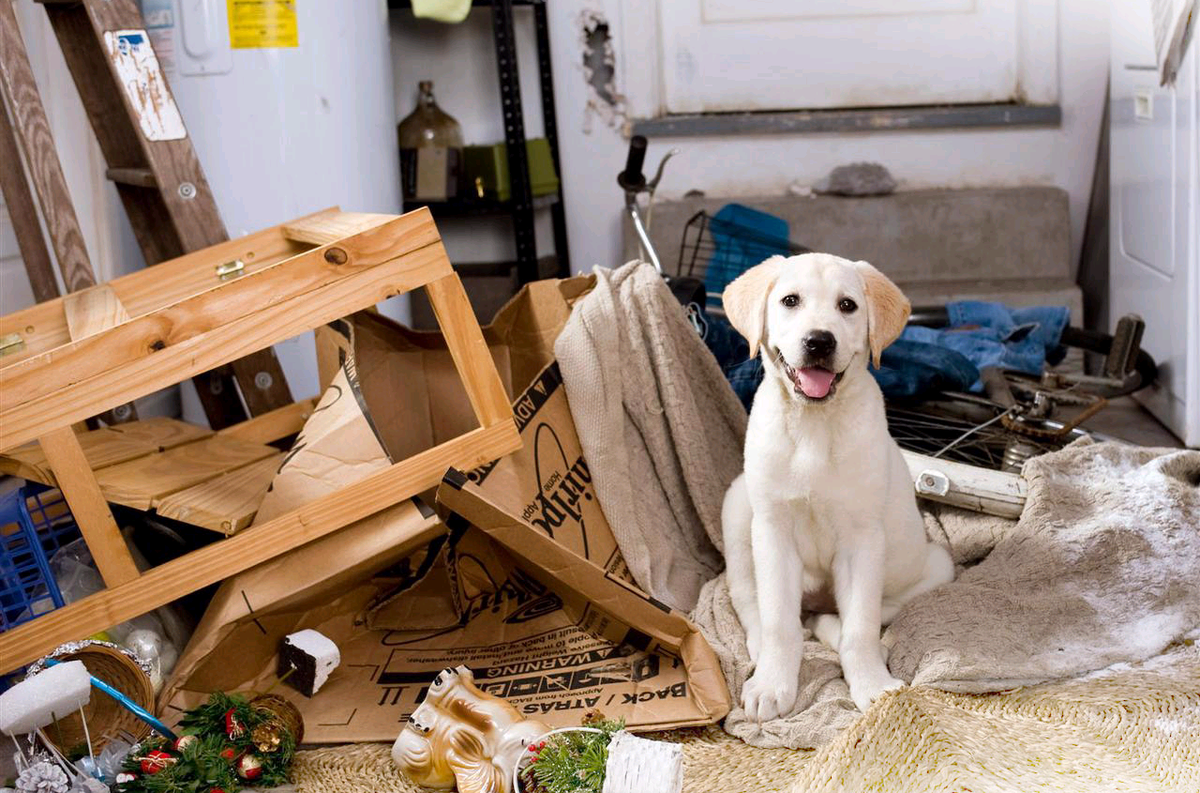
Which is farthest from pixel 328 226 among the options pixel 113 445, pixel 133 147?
pixel 133 147

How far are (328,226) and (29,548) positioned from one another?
78 cm

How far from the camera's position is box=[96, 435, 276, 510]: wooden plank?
1.85 metres

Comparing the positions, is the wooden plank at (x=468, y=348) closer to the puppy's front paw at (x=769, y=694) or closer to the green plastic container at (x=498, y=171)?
the puppy's front paw at (x=769, y=694)

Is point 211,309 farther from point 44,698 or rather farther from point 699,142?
point 699,142

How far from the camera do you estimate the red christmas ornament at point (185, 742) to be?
1538mm

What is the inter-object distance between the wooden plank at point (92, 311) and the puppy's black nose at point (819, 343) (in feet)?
3.36

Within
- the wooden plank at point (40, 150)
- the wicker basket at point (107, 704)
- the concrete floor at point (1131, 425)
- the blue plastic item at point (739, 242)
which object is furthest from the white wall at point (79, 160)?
the concrete floor at point (1131, 425)

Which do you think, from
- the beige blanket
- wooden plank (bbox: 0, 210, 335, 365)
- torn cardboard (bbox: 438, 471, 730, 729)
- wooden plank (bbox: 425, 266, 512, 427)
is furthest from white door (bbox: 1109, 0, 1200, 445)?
wooden plank (bbox: 0, 210, 335, 365)

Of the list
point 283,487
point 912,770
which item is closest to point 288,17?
point 283,487

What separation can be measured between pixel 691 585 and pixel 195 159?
1.33 meters

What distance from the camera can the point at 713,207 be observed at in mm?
3840

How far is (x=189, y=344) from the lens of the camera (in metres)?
1.71

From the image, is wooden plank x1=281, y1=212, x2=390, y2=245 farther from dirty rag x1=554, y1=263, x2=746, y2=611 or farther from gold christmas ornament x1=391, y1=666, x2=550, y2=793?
gold christmas ornament x1=391, y1=666, x2=550, y2=793

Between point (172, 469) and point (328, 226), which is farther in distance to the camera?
point (328, 226)
